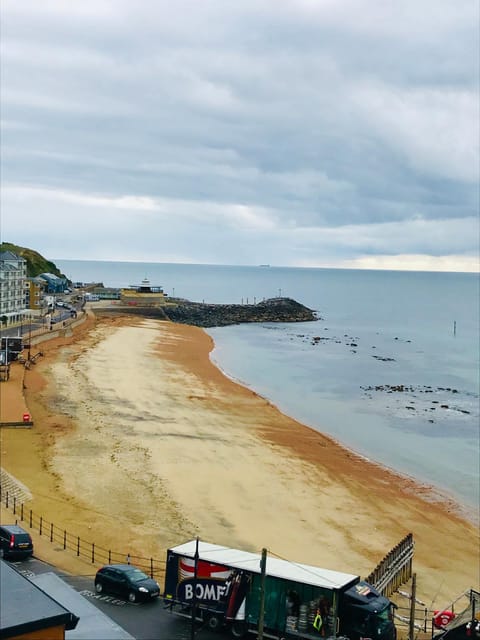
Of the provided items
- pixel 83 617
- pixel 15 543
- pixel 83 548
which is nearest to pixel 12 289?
pixel 83 548

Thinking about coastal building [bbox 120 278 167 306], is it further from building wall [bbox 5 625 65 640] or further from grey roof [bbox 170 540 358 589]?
building wall [bbox 5 625 65 640]

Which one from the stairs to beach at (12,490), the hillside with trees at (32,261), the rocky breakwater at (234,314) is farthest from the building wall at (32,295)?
the stairs to beach at (12,490)

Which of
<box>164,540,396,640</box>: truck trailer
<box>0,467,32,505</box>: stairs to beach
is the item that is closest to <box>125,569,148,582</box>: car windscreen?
<box>164,540,396,640</box>: truck trailer

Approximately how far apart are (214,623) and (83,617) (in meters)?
4.21

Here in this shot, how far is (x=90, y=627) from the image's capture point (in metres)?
16.6

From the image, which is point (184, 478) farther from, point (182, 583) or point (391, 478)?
point (182, 583)

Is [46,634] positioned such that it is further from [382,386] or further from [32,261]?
[32,261]

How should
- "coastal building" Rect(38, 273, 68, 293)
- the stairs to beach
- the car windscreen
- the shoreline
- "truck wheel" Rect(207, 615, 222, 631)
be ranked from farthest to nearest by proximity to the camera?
"coastal building" Rect(38, 273, 68, 293) < the shoreline < the stairs to beach < the car windscreen < "truck wheel" Rect(207, 615, 222, 631)

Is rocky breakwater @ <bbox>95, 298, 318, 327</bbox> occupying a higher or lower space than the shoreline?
higher

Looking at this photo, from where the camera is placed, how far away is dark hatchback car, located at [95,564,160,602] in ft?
68.7

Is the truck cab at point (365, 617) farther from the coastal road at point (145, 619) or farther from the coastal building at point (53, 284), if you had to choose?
the coastal building at point (53, 284)

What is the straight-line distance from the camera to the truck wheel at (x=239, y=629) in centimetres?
1934

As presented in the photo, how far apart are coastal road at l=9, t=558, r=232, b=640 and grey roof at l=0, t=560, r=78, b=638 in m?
6.23

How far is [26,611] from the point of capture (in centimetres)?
1245
